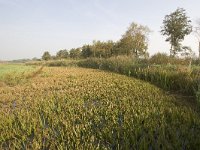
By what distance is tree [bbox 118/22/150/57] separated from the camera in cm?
3606

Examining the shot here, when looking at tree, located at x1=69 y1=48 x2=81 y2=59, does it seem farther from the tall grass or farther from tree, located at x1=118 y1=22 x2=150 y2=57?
the tall grass

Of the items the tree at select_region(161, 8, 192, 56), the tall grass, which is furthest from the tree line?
the tall grass

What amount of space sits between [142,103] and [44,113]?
2856 mm

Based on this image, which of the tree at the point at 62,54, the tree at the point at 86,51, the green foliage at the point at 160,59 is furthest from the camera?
the tree at the point at 62,54

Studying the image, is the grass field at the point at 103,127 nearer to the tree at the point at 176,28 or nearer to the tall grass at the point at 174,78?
the tall grass at the point at 174,78

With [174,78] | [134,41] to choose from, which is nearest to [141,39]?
[134,41]

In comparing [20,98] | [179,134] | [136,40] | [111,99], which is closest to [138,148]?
[179,134]

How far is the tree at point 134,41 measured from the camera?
36062 millimetres

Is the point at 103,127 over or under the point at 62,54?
under

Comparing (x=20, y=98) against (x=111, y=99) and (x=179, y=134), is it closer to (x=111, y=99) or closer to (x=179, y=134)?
(x=111, y=99)

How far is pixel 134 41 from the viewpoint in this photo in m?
36.2

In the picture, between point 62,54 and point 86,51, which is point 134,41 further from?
point 62,54

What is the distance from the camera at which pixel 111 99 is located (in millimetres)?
7215

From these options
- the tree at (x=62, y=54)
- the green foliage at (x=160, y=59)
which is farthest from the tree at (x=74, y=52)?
the green foliage at (x=160, y=59)
